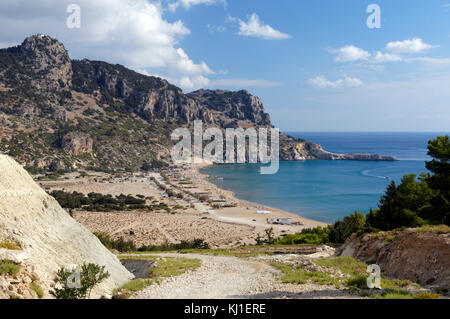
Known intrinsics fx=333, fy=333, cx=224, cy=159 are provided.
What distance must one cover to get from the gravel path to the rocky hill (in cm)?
8319

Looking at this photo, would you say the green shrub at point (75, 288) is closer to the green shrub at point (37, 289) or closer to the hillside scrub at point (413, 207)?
the green shrub at point (37, 289)

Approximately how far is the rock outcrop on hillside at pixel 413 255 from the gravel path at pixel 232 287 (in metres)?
3.72

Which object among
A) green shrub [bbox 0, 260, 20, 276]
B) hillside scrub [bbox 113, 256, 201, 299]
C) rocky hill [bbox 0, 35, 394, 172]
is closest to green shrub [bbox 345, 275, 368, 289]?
hillside scrub [bbox 113, 256, 201, 299]

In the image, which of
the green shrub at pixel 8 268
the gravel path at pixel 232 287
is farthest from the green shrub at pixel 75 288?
the gravel path at pixel 232 287

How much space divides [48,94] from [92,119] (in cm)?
1643

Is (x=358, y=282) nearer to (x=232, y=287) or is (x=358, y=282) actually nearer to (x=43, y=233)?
(x=232, y=287)

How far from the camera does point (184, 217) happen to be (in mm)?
51906

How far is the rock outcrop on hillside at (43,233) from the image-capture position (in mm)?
9633

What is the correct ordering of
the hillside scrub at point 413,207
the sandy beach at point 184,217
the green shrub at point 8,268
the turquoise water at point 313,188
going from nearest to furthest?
the green shrub at point 8,268 → the hillside scrub at point 413,207 → the sandy beach at point 184,217 → the turquoise water at point 313,188

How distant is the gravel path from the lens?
9.84 metres

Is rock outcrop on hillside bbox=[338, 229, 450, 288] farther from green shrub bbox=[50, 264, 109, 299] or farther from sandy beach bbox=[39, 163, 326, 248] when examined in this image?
sandy beach bbox=[39, 163, 326, 248]

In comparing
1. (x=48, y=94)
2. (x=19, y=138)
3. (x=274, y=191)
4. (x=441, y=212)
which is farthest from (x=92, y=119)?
(x=441, y=212)
